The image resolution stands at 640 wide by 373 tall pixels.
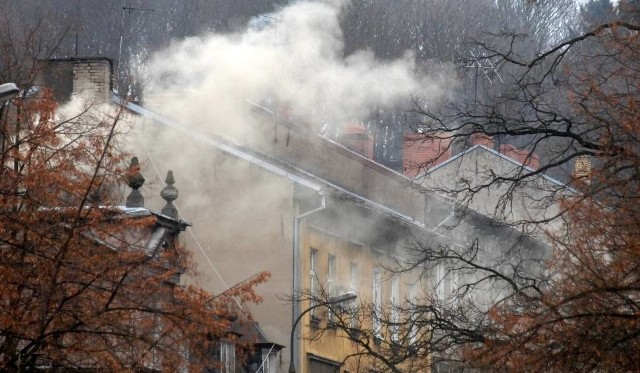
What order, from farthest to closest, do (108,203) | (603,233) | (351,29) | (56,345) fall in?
(351,29) < (108,203) < (56,345) < (603,233)

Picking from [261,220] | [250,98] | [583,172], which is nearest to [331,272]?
[261,220]

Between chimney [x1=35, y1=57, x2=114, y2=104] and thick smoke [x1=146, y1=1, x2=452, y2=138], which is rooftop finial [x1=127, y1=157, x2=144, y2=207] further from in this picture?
thick smoke [x1=146, y1=1, x2=452, y2=138]

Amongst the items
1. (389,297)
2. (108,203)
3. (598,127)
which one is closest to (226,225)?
(389,297)

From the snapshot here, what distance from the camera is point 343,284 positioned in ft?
132

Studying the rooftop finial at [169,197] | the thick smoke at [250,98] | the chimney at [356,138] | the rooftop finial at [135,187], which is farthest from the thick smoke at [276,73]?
the rooftop finial at [135,187]

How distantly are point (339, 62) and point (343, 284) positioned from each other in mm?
8096

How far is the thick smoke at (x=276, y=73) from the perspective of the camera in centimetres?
3997

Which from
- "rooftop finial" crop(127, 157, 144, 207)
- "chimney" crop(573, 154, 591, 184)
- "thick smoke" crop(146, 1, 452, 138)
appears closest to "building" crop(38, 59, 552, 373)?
"thick smoke" crop(146, 1, 452, 138)

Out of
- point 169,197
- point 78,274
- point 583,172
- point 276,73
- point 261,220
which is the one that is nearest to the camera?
point 583,172

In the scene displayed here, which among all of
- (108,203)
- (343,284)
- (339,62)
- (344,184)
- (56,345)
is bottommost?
(56,345)

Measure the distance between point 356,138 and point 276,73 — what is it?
7493mm

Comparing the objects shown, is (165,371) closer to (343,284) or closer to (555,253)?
(555,253)

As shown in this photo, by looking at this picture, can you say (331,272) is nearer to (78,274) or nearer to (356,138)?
(356,138)

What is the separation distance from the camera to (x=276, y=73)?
1682 inches
